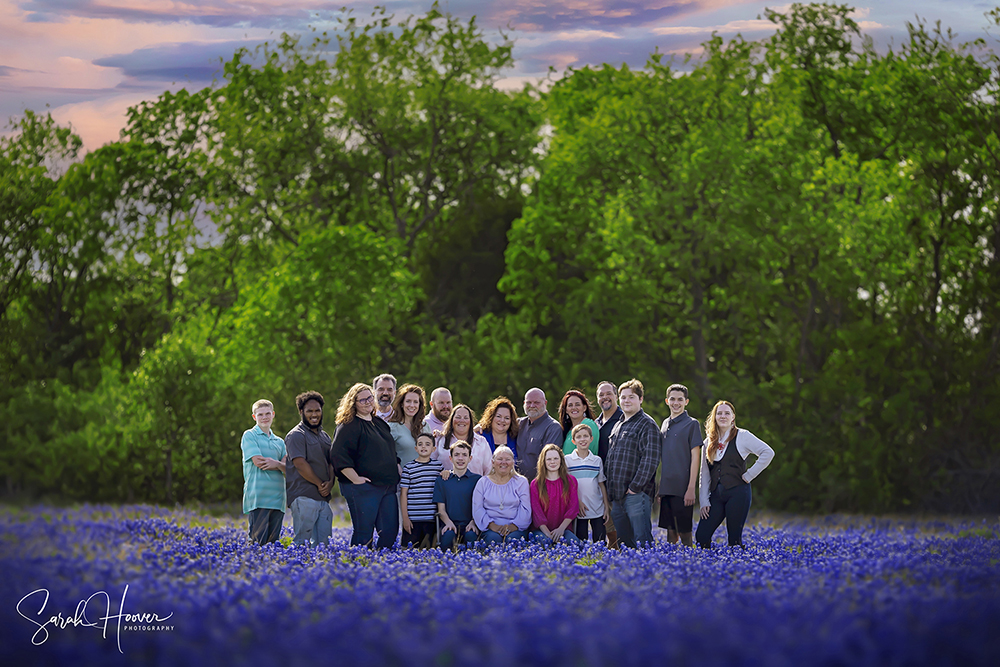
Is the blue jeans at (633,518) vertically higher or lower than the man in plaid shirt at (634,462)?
lower

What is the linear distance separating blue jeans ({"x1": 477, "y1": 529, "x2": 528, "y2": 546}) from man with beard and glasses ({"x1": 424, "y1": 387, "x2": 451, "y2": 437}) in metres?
1.43

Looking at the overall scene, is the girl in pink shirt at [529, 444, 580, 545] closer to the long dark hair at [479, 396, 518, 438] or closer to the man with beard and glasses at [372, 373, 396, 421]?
the long dark hair at [479, 396, 518, 438]

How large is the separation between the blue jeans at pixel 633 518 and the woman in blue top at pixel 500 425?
1.32 meters

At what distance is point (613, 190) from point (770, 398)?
6192 millimetres

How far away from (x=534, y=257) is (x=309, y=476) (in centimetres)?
1404

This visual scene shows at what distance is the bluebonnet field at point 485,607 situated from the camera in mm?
3852

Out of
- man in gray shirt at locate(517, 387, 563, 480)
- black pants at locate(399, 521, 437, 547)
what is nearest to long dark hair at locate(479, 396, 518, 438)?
man in gray shirt at locate(517, 387, 563, 480)

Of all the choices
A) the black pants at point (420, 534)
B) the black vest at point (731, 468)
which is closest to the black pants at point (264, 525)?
the black pants at point (420, 534)

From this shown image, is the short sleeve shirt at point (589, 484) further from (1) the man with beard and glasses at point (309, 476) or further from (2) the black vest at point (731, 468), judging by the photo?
(1) the man with beard and glasses at point (309, 476)

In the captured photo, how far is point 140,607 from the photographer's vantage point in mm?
4836

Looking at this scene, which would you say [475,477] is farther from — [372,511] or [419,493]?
[372,511]

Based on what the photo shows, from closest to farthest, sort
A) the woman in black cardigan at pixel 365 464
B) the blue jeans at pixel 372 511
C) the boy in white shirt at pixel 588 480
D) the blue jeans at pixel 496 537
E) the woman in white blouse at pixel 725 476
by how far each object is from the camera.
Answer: the woman in black cardigan at pixel 365 464 < the blue jeans at pixel 372 511 < the blue jeans at pixel 496 537 < the woman in white blouse at pixel 725 476 < the boy in white shirt at pixel 588 480

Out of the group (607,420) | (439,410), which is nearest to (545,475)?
(607,420)

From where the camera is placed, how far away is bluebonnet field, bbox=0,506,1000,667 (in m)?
3.85
